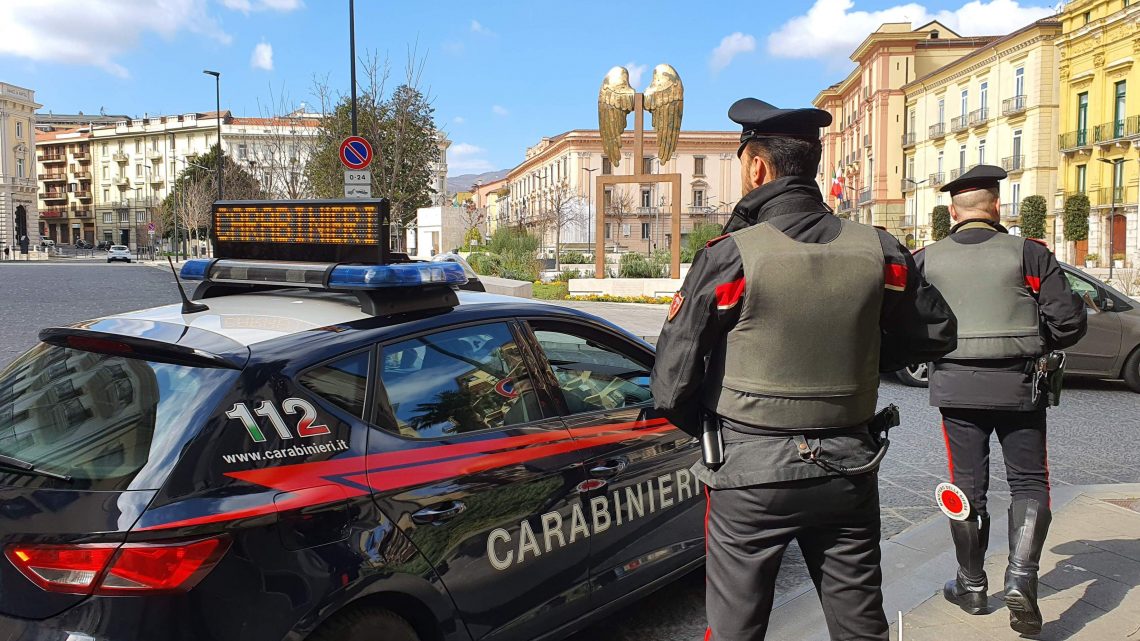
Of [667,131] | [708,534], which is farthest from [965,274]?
[667,131]

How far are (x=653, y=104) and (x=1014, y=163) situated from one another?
4360cm

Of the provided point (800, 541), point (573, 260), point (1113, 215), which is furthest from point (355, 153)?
point (1113, 215)

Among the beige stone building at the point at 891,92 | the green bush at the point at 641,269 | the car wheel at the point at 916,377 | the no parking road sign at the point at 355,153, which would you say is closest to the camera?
the car wheel at the point at 916,377

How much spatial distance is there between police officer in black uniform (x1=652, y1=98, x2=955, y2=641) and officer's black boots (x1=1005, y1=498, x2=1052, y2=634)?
4.32 feet

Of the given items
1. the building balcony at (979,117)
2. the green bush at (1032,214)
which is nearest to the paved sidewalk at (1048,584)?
the green bush at (1032,214)

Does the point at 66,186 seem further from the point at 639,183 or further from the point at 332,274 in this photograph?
the point at 332,274

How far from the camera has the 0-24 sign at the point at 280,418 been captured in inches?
87.9

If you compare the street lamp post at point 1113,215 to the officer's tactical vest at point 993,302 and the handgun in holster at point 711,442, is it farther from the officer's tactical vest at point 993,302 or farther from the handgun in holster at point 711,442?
the handgun in holster at point 711,442

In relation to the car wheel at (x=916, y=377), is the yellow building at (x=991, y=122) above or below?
above

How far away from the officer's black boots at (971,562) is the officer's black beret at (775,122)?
193 centimetres

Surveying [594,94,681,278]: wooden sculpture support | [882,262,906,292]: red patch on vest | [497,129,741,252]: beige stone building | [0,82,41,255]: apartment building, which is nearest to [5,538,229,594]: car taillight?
[882,262,906,292]: red patch on vest

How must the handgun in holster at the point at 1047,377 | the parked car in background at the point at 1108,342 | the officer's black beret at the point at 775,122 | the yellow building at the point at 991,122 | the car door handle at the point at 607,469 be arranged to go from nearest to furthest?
the officer's black beret at the point at 775,122, the car door handle at the point at 607,469, the handgun in holster at the point at 1047,377, the parked car in background at the point at 1108,342, the yellow building at the point at 991,122

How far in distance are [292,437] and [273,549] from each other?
1.04ft

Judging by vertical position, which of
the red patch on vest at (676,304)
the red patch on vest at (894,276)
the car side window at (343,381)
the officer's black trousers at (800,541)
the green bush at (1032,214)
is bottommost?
the officer's black trousers at (800,541)
